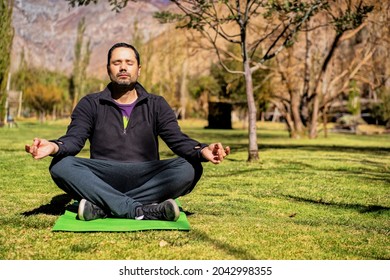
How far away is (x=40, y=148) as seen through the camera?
167 inches

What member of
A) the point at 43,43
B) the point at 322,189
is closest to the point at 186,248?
the point at 322,189

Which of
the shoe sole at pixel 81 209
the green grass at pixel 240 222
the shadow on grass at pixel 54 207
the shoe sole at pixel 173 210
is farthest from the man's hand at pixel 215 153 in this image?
the shadow on grass at pixel 54 207

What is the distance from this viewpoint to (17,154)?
13.1 meters

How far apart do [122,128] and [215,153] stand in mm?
901

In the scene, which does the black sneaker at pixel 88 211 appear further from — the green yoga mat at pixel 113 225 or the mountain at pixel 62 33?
the mountain at pixel 62 33

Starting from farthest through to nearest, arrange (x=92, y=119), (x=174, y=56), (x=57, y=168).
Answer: (x=174, y=56)
(x=92, y=119)
(x=57, y=168)

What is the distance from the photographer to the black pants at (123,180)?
4605 millimetres

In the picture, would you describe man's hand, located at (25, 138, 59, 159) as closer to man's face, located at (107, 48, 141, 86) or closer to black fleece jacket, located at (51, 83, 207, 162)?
black fleece jacket, located at (51, 83, 207, 162)

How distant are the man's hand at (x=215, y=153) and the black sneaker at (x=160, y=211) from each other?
0.44 metres

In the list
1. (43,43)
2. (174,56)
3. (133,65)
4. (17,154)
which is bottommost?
(17,154)

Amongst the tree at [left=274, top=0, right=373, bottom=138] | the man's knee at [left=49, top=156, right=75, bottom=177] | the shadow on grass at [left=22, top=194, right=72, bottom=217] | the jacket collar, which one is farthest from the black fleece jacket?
the tree at [left=274, top=0, right=373, bottom=138]

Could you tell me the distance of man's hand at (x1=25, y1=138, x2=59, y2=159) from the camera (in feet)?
13.7
